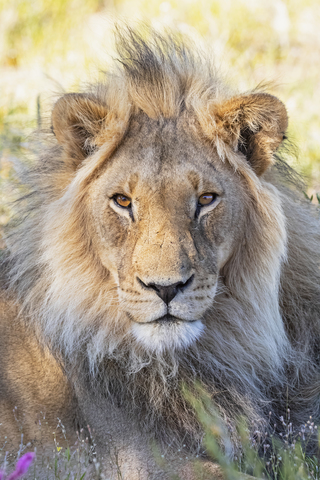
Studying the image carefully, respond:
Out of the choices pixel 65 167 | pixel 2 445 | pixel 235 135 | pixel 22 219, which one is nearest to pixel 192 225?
pixel 235 135

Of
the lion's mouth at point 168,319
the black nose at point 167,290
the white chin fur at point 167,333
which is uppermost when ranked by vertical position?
the black nose at point 167,290

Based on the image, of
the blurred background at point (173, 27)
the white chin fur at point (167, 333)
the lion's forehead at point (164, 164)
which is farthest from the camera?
the blurred background at point (173, 27)

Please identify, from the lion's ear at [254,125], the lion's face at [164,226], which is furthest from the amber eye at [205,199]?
the lion's ear at [254,125]

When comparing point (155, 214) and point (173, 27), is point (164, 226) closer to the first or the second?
point (155, 214)

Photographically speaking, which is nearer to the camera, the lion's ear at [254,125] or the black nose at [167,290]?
the black nose at [167,290]

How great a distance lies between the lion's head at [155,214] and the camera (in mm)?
3061

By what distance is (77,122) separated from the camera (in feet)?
10.7

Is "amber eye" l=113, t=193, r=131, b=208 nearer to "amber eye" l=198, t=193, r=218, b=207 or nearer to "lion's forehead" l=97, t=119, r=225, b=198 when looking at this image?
"lion's forehead" l=97, t=119, r=225, b=198

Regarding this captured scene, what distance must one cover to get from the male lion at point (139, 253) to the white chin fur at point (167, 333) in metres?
0.02

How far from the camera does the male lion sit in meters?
3.11

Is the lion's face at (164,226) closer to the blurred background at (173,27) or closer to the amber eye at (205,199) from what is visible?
the amber eye at (205,199)

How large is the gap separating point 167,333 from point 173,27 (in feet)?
22.8

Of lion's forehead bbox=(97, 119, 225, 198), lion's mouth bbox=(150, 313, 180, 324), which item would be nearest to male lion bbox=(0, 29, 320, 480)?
lion's forehead bbox=(97, 119, 225, 198)

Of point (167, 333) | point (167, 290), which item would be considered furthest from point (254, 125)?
point (167, 333)
